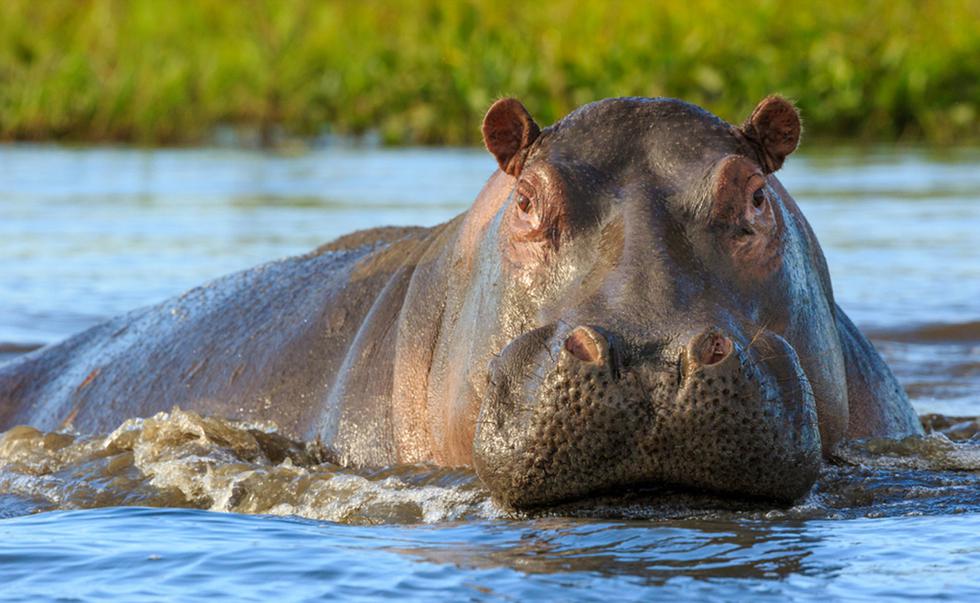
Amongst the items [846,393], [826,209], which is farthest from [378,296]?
[826,209]

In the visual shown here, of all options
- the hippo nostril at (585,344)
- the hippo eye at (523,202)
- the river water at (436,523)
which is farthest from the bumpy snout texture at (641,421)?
the hippo eye at (523,202)

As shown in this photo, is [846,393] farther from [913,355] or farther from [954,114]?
[954,114]

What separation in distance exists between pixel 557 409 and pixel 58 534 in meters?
1.23

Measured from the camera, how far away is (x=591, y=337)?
3.81 meters

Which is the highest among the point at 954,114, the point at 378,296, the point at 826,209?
the point at 954,114

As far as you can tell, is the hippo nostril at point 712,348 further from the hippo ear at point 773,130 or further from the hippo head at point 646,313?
the hippo ear at point 773,130

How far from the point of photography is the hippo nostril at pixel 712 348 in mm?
3797

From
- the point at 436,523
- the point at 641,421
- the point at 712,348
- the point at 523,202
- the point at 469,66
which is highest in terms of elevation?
the point at 469,66

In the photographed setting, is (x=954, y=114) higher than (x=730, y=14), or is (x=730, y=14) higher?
(x=730, y=14)

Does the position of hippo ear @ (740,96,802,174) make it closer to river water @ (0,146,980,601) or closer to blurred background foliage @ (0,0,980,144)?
river water @ (0,146,980,601)

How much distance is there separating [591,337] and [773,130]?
40.5 inches

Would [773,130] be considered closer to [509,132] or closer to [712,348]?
[509,132]

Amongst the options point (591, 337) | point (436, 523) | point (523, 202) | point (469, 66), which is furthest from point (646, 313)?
point (469, 66)

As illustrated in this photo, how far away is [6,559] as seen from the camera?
3812 millimetres
